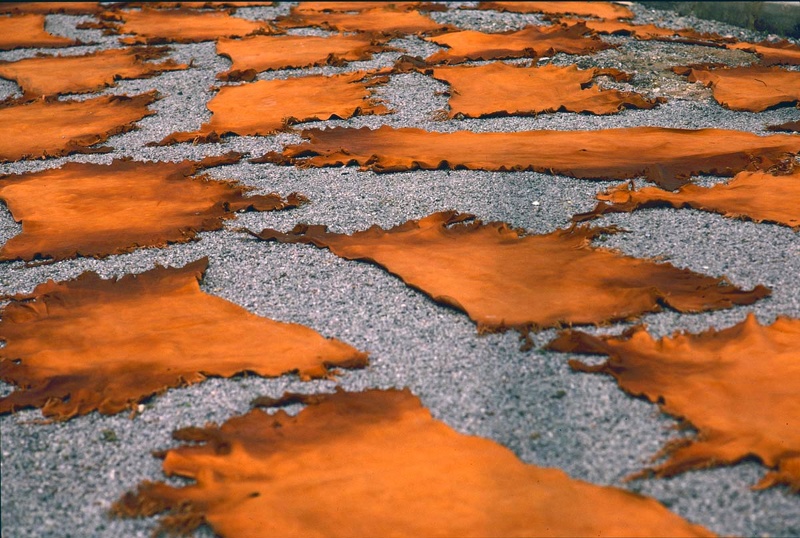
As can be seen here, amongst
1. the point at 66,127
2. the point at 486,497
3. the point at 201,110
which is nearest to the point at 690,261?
the point at 486,497

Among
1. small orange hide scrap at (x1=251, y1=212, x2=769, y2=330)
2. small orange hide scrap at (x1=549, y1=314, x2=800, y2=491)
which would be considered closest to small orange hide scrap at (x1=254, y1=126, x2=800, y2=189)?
small orange hide scrap at (x1=251, y1=212, x2=769, y2=330)

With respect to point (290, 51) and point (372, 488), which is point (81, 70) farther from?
point (372, 488)

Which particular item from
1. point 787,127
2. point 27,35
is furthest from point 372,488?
point 27,35

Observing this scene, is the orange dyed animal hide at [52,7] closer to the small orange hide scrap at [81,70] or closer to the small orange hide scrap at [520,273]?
the small orange hide scrap at [81,70]

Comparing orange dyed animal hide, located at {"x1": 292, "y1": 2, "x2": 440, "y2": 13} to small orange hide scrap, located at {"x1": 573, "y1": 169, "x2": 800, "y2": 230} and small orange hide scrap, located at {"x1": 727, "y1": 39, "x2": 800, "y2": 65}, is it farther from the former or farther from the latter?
small orange hide scrap, located at {"x1": 573, "y1": 169, "x2": 800, "y2": 230}

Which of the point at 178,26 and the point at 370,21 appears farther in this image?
the point at 178,26

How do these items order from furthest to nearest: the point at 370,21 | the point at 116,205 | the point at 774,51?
the point at 370,21, the point at 774,51, the point at 116,205
